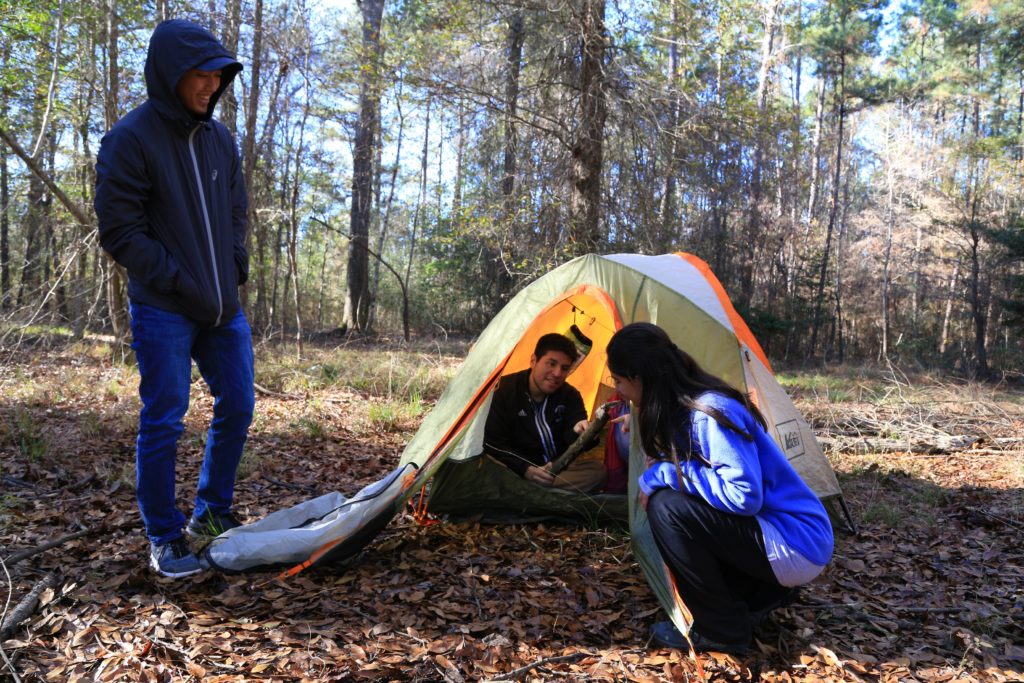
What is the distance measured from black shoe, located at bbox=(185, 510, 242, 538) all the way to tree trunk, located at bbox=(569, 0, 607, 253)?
5899 millimetres

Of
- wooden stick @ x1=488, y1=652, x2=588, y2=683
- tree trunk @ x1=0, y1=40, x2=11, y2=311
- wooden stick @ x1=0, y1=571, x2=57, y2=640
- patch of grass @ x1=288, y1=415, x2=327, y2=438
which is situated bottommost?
wooden stick @ x1=488, y1=652, x2=588, y2=683

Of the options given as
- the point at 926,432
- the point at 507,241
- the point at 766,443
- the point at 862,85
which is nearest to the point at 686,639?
the point at 766,443

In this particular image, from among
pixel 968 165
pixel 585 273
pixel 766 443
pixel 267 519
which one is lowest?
pixel 267 519

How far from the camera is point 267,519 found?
9.36 feet

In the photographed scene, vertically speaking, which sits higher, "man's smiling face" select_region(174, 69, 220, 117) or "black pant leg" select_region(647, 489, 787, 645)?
"man's smiling face" select_region(174, 69, 220, 117)

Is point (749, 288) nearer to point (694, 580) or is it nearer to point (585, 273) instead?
point (585, 273)

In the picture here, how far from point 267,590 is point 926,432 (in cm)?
560

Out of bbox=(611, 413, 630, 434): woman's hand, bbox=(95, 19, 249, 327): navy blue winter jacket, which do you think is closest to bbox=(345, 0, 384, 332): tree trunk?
bbox=(611, 413, 630, 434): woman's hand

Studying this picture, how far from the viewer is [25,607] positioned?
7.20ft

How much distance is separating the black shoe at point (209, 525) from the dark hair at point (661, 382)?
1840 mm

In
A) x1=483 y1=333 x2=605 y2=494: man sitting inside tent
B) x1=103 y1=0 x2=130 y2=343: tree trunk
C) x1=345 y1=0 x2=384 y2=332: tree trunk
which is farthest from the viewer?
x1=345 y1=0 x2=384 y2=332: tree trunk

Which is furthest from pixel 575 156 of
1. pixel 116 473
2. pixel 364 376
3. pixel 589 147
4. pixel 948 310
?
pixel 948 310

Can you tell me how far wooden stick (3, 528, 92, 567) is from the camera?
2.47m

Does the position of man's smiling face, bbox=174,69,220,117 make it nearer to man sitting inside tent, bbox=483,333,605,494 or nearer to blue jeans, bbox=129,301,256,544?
blue jeans, bbox=129,301,256,544
